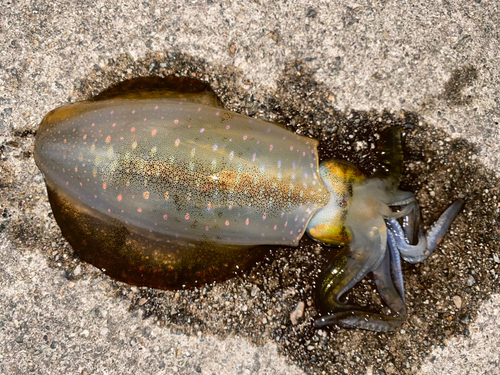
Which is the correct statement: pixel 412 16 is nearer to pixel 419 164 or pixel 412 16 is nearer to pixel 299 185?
pixel 419 164

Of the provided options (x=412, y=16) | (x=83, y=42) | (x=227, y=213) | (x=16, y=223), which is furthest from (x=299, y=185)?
(x=16, y=223)

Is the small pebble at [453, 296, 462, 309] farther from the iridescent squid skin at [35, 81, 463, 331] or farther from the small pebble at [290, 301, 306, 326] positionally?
the small pebble at [290, 301, 306, 326]

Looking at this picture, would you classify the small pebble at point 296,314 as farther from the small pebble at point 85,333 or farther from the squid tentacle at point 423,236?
the small pebble at point 85,333

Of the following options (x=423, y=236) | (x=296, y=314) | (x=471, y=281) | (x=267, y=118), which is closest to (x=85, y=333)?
(x=296, y=314)

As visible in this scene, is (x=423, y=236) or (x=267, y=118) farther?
(x=267, y=118)

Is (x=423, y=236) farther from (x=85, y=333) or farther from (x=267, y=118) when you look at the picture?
(x=85, y=333)

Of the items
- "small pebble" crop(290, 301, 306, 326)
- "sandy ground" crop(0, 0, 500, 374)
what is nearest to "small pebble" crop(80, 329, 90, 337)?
"sandy ground" crop(0, 0, 500, 374)

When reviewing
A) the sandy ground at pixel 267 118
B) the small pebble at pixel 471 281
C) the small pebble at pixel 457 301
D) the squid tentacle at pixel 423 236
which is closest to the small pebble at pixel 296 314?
the sandy ground at pixel 267 118
